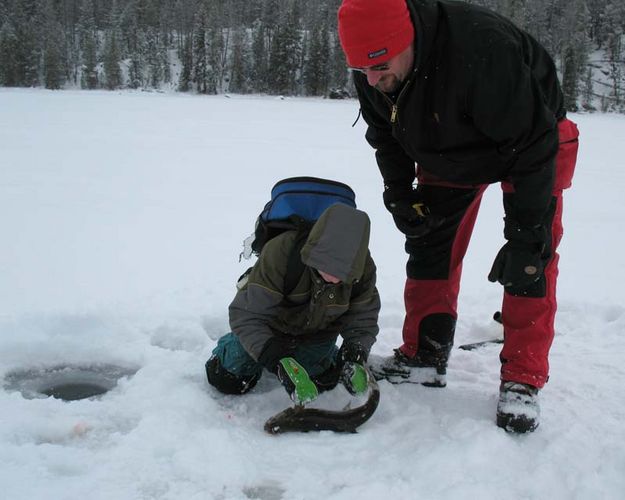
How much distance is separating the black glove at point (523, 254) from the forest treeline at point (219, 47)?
153 feet

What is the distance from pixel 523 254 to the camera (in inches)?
87.4

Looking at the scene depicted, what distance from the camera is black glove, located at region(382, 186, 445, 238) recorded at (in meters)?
2.58

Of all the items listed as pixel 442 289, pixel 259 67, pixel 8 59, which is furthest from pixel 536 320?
pixel 8 59

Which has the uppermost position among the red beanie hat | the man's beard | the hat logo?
the red beanie hat

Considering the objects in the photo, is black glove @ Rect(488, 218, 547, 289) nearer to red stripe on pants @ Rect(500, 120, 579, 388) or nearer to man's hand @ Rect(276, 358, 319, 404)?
red stripe on pants @ Rect(500, 120, 579, 388)

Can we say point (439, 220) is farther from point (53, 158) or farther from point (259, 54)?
point (259, 54)

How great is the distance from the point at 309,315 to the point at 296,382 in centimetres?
37

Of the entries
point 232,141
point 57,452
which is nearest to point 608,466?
point 57,452

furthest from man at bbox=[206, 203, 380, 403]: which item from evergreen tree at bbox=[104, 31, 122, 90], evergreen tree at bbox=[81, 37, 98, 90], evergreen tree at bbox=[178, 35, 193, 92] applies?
evergreen tree at bbox=[81, 37, 98, 90]

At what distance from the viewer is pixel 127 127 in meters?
14.3

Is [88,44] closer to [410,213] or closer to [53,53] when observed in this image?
[53,53]

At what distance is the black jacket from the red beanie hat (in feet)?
0.29

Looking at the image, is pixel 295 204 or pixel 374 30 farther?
pixel 295 204

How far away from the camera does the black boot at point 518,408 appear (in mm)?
2307
